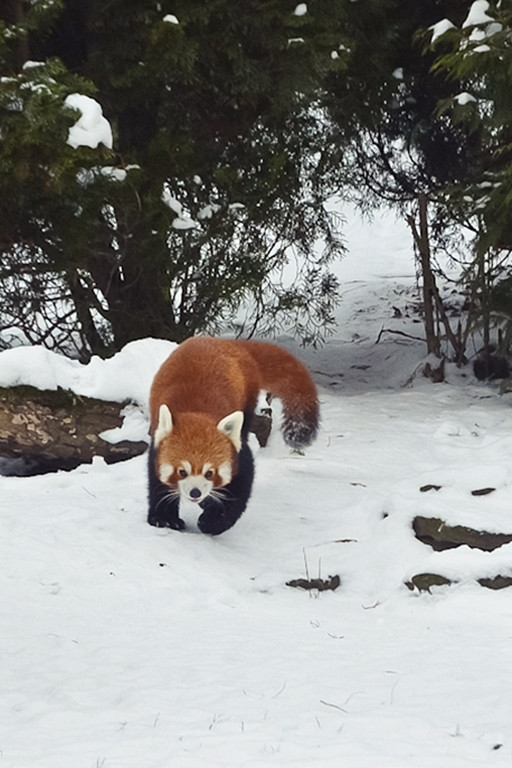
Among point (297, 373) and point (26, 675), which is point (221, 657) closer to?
point (26, 675)

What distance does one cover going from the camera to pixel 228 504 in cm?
502

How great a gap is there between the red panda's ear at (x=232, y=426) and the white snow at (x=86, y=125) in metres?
2.30

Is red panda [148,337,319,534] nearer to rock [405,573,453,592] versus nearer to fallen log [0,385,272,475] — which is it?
fallen log [0,385,272,475]

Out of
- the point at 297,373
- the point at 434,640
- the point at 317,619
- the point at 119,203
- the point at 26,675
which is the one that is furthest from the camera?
the point at 119,203

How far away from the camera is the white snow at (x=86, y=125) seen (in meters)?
5.89

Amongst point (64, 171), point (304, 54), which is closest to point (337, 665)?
point (64, 171)

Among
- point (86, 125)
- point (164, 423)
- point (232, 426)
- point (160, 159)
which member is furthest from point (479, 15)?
point (164, 423)

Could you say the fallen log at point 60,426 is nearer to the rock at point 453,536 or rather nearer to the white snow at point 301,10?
the rock at point 453,536

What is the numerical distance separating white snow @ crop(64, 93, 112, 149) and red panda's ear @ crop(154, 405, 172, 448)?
7.28ft

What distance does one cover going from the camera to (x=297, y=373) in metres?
5.90

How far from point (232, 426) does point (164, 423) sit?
1.16 ft

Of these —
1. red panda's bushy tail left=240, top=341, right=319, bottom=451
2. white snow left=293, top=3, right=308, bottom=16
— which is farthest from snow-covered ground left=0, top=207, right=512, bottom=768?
white snow left=293, top=3, right=308, bottom=16

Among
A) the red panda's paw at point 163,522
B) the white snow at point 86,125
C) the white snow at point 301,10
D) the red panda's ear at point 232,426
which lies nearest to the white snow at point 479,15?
the white snow at point 301,10

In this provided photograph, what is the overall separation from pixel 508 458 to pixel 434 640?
249cm
